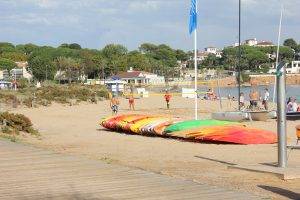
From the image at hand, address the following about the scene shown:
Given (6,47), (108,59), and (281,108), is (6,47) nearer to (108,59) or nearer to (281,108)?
(108,59)

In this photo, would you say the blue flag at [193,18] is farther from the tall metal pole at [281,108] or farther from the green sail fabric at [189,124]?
the tall metal pole at [281,108]

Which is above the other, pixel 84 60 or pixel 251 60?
pixel 251 60

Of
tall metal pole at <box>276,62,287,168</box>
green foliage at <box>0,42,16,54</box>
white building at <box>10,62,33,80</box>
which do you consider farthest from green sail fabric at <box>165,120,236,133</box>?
green foliage at <box>0,42,16,54</box>

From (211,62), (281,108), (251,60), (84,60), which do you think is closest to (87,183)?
(281,108)

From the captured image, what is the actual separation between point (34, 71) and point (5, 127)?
94.0 metres

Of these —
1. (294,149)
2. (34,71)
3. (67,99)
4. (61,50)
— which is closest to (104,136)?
(294,149)

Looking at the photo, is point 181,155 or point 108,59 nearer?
point 181,155

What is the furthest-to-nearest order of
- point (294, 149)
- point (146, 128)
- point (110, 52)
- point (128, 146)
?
point (110, 52), point (146, 128), point (128, 146), point (294, 149)

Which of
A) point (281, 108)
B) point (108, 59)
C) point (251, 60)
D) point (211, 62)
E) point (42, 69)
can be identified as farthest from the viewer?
point (211, 62)

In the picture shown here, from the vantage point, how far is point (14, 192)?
6.82 metres

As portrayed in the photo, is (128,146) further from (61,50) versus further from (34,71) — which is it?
(61,50)

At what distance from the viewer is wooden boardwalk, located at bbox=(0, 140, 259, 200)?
6.55 m

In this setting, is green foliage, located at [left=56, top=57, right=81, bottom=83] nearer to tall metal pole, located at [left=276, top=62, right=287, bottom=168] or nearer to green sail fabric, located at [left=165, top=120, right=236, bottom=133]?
green sail fabric, located at [left=165, top=120, right=236, bottom=133]

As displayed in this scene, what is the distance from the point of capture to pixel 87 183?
7.39 m
